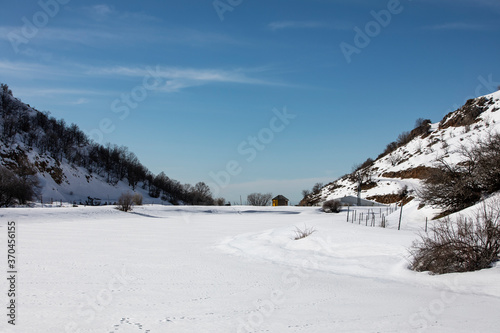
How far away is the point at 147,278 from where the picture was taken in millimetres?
9047

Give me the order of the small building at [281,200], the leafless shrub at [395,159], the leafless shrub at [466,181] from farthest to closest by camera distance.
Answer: the leafless shrub at [395,159] → the small building at [281,200] → the leafless shrub at [466,181]

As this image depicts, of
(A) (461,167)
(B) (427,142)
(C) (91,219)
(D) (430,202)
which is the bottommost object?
(C) (91,219)

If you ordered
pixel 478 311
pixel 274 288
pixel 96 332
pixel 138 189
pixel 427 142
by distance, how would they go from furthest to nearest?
1. pixel 138 189
2. pixel 427 142
3. pixel 274 288
4. pixel 478 311
5. pixel 96 332

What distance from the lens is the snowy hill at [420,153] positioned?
75.1 meters

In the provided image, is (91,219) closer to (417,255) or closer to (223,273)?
(223,273)

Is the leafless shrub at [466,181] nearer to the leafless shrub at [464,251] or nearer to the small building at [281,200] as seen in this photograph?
the leafless shrub at [464,251]

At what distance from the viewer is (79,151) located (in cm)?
11056

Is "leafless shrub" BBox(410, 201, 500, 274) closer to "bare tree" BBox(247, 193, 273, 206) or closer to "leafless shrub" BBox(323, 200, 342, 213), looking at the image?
"leafless shrub" BBox(323, 200, 342, 213)

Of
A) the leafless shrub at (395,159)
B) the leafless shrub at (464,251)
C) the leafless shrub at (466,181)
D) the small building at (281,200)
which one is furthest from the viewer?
the leafless shrub at (395,159)

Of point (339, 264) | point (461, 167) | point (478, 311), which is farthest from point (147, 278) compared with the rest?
point (461, 167)

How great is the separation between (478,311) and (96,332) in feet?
20.4

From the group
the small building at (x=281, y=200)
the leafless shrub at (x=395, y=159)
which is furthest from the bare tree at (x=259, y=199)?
the leafless shrub at (x=395, y=159)

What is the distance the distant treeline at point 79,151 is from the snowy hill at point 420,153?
104 ft

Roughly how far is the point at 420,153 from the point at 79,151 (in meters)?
88.7
